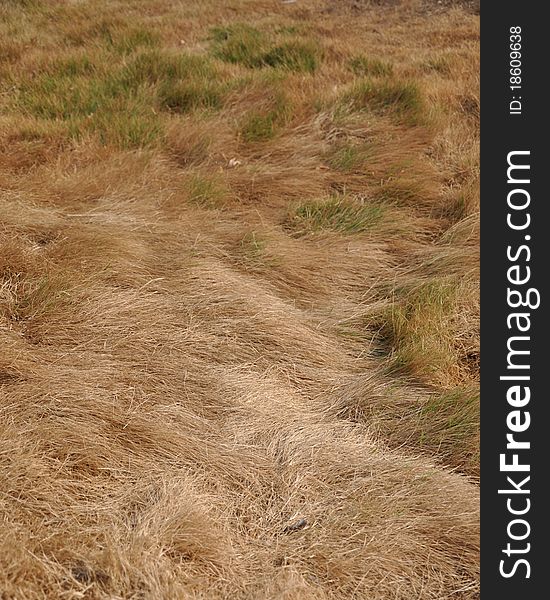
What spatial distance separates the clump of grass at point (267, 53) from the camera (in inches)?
234

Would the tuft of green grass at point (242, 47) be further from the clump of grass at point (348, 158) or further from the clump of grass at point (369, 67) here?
the clump of grass at point (348, 158)

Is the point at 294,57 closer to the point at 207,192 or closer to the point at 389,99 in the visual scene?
the point at 389,99

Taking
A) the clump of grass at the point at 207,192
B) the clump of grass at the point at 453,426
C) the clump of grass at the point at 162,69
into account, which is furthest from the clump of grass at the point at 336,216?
the clump of grass at the point at 162,69

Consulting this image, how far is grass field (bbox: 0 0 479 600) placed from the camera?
1935mm

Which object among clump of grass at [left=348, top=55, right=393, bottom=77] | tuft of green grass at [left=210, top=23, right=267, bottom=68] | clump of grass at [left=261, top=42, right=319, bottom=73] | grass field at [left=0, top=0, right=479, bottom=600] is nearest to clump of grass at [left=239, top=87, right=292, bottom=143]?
grass field at [left=0, top=0, right=479, bottom=600]

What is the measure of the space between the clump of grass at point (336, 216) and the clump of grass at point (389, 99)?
1355 millimetres

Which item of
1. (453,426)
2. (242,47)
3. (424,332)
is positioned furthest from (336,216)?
(242,47)

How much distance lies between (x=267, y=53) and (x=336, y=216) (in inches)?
114

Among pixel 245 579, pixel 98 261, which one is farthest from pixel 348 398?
pixel 98 261

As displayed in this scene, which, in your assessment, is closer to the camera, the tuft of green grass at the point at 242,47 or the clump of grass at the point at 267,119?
the clump of grass at the point at 267,119

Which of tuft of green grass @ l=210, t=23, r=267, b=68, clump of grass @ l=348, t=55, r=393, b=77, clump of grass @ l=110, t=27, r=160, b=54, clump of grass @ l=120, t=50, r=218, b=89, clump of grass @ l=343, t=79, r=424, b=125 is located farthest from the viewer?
clump of grass @ l=110, t=27, r=160, b=54

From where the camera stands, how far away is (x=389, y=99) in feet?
17.0

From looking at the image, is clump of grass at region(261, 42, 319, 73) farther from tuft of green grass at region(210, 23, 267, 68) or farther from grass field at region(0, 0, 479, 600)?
grass field at region(0, 0, 479, 600)

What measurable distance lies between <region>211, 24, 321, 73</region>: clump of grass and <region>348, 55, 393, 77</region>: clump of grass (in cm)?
32
